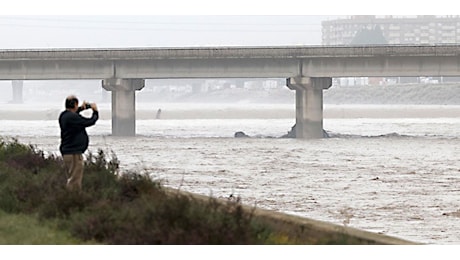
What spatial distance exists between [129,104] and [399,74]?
59.9 feet

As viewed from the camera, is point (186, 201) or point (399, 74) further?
point (399, 74)

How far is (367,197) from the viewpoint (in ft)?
100

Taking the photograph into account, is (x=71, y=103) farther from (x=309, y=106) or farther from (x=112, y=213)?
(x=309, y=106)

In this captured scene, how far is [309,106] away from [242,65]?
16.8 feet

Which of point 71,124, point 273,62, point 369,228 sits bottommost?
point 369,228

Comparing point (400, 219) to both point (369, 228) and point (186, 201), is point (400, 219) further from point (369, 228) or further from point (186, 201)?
point (186, 201)

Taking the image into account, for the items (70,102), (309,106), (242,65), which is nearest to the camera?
(70,102)

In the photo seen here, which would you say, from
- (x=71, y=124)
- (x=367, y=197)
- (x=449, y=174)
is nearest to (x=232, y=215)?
(x=71, y=124)

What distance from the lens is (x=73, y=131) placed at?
1806cm

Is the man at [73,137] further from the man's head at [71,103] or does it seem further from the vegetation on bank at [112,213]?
the vegetation on bank at [112,213]

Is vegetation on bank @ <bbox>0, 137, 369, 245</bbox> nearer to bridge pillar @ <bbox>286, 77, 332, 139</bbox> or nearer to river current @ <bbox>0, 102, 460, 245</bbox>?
river current @ <bbox>0, 102, 460, 245</bbox>

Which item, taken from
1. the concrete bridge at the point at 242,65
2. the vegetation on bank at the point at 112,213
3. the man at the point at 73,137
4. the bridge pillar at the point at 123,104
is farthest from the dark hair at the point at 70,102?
the bridge pillar at the point at 123,104

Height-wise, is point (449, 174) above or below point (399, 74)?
below

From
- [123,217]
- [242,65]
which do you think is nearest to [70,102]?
[123,217]
